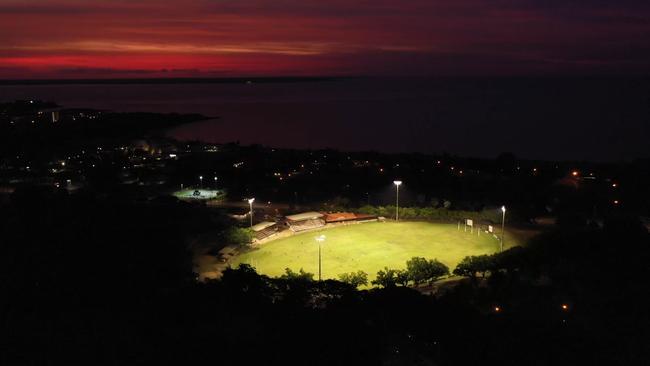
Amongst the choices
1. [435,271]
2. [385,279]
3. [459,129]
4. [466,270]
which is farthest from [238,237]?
[459,129]

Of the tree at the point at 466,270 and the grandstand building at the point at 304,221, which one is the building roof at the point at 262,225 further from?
the tree at the point at 466,270

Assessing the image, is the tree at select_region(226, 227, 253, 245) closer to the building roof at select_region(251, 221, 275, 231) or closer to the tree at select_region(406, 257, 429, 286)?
the building roof at select_region(251, 221, 275, 231)

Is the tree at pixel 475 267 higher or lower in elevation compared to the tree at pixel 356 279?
higher

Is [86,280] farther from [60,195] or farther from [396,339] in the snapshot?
[60,195]

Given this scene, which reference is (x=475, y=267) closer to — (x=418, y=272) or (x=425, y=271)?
(x=425, y=271)

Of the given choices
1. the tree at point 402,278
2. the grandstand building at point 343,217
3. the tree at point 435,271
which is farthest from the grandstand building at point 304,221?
the tree at point 435,271

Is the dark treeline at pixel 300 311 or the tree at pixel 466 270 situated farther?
the tree at pixel 466 270

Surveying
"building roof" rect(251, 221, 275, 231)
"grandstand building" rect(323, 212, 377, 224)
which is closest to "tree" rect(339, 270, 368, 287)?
"building roof" rect(251, 221, 275, 231)
